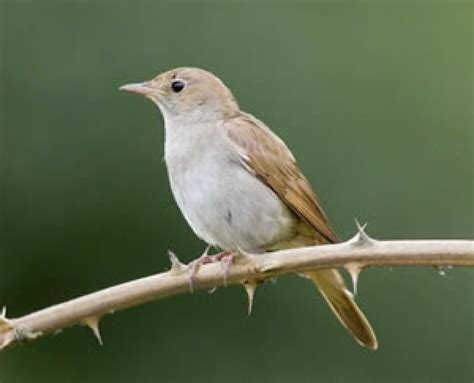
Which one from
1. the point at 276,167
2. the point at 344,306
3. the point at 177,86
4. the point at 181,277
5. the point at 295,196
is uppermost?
the point at 177,86

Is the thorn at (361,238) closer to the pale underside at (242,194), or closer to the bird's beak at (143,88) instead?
the pale underside at (242,194)

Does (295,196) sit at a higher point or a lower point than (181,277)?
lower

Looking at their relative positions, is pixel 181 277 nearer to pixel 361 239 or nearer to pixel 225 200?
pixel 361 239

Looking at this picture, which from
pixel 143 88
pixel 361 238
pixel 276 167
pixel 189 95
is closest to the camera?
pixel 361 238

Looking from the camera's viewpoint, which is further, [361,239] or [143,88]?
[143,88]

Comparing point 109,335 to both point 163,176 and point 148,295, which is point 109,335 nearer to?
point 163,176

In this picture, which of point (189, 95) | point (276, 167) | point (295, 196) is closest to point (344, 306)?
point (295, 196)

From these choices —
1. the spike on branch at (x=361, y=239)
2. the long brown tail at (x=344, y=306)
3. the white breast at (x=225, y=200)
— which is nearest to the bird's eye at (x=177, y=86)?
the white breast at (x=225, y=200)

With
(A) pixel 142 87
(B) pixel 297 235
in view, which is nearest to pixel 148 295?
(B) pixel 297 235
